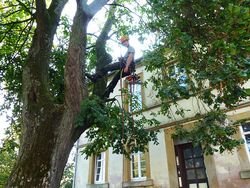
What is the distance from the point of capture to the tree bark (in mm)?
3812

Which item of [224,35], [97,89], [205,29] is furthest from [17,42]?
[224,35]

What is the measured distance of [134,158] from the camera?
1041cm

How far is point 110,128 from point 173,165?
439 cm

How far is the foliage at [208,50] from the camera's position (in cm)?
329

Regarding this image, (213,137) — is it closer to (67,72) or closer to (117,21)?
(67,72)

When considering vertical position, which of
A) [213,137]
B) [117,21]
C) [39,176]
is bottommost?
[39,176]

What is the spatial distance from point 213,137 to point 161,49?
2.38 metres

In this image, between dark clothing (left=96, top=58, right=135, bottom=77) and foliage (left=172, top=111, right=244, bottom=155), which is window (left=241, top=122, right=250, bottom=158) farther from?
dark clothing (left=96, top=58, right=135, bottom=77)

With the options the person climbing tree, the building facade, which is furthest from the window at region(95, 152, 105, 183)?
the person climbing tree

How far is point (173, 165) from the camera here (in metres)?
8.79

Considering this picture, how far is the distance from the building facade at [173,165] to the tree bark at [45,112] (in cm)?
344

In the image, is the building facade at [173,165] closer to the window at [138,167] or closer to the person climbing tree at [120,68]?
the window at [138,167]

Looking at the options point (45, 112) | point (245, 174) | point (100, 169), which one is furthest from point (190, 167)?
point (45, 112)

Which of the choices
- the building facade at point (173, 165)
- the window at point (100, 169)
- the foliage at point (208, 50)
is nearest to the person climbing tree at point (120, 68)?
the foliage at point (208, 50)
